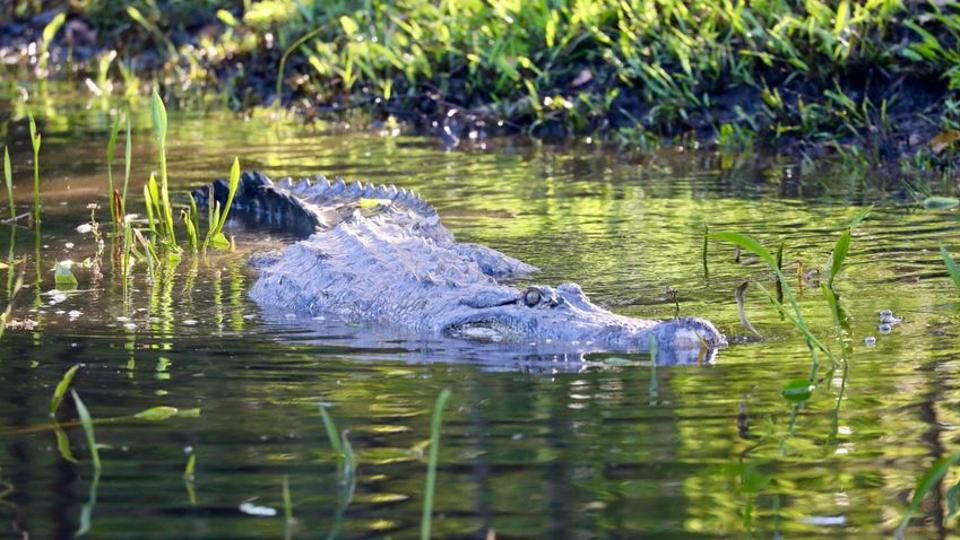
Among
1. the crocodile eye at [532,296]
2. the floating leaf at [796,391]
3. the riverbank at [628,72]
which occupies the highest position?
the riverbank at [628,72]

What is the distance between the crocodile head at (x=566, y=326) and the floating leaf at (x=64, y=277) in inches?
73.7

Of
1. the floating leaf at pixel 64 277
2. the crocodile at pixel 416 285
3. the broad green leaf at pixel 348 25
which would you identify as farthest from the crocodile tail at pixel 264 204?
the broad green leaf at pixel 348 25

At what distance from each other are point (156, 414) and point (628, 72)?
24.4 ft

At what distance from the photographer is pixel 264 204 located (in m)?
9.63

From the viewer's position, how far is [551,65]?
12148mm

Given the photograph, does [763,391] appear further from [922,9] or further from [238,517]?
[922,9]

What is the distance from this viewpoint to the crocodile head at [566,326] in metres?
5.46

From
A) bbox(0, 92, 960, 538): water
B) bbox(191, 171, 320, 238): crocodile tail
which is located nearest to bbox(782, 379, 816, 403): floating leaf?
bbox(0, 92, 960, 538): water

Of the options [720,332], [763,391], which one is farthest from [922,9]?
[763,391]

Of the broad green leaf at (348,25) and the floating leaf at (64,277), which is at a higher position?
the broad green leaf at (348,25)

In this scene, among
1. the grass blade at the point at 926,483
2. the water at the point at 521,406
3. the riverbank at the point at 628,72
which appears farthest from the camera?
the riverbank at the point at 628,72

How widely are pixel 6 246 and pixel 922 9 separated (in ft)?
20.6

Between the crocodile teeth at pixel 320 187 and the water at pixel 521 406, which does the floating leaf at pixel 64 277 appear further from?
the crocodile teeth at pixel 320 187

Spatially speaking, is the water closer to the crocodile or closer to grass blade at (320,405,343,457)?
grass blade at (320,405,343,457)
